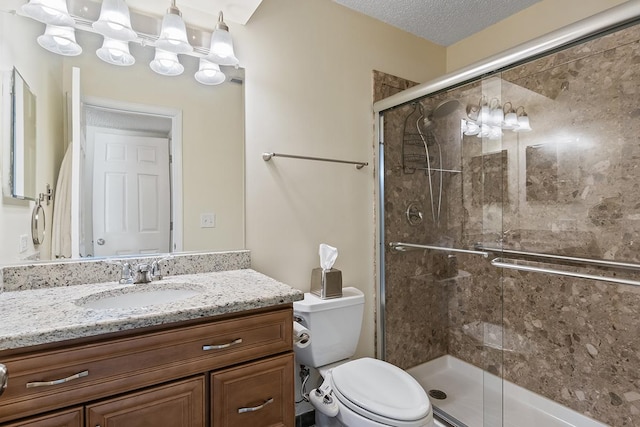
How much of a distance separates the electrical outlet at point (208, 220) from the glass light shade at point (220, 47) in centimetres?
73

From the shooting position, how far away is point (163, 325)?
922mm

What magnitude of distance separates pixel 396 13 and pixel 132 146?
1.75 meters

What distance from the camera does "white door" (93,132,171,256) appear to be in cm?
134

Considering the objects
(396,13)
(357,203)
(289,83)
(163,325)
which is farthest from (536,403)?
(396,13)

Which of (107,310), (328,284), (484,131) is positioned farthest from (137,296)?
(484,131)

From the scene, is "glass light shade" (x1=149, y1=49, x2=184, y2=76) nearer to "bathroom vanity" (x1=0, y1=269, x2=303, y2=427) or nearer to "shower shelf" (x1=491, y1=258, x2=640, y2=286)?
"bathroom vanity" (x1=0, y1=269, x2=303, y2=427)

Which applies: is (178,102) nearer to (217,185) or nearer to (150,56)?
(150,56)

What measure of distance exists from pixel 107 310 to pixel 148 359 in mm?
182

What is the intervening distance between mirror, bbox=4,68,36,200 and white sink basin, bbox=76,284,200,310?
48 cm

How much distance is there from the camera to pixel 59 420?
80cm

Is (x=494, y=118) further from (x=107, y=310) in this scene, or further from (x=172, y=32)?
(x=107, y=310)

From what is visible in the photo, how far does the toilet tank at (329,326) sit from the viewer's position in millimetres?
1563

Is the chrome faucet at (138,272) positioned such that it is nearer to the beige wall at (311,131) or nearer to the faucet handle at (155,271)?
the faucet handle at (155,271)

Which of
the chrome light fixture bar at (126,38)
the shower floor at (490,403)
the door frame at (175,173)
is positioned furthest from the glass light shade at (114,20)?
the shower floor at (490,403)
